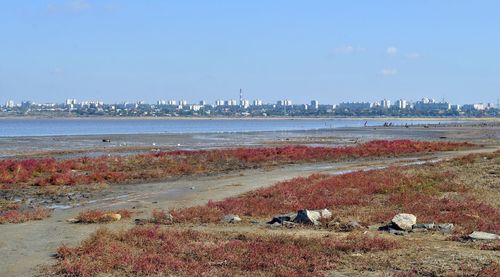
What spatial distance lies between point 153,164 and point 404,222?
84.4 feet

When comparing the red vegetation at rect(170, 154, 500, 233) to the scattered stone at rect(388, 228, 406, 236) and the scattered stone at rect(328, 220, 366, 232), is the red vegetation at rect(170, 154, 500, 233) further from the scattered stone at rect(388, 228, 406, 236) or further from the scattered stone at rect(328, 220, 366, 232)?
the scattered stone at rect(388, 228, 406, 236)

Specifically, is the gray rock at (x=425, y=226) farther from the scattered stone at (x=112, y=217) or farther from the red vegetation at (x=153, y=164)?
the red vegetation at (x=153, y=164)

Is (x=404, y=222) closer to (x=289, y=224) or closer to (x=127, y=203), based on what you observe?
(x=289, y=224)

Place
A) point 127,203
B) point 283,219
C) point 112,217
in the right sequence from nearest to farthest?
point 283,219
point 112,217
point 127,203

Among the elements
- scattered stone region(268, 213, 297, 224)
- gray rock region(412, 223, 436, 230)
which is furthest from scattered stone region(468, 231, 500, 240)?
scattered stone region(268, 213, 297, 224)

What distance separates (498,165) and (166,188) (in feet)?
54.3

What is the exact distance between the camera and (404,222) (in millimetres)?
16078

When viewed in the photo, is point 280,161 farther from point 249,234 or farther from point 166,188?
point 249,234

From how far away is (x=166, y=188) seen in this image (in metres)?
28.4

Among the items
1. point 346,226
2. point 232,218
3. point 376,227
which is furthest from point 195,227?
point 376,227

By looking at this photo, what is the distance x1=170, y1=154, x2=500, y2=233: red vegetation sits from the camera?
1786 cm

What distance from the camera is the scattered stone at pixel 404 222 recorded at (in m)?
16.0

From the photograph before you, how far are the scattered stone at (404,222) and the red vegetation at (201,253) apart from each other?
1658mm

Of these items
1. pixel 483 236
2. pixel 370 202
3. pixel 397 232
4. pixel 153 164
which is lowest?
pixel 153 164
